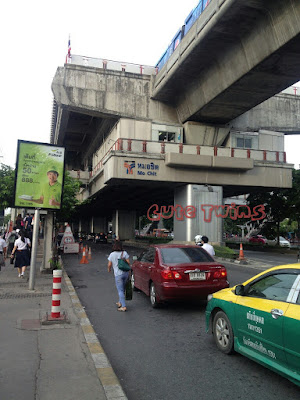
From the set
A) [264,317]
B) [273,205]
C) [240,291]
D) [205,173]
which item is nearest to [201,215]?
[205,173]

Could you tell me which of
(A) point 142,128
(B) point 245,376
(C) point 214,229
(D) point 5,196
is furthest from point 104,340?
(A) point 142,128

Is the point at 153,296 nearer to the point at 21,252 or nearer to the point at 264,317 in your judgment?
the point at 264,317

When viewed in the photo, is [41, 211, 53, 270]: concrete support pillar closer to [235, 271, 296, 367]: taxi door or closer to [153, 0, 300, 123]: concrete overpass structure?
[235, 271, 296, 367]: taxi door

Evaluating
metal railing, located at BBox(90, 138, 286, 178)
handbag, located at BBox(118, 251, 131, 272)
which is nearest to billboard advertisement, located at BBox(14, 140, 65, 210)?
handbag, located at BBox(118, 251, 131, 272)

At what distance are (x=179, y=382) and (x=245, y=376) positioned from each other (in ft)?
2.80

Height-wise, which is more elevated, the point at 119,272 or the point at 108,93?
the point at 108,93

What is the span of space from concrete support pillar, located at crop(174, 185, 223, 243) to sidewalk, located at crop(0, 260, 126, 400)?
68.9ft

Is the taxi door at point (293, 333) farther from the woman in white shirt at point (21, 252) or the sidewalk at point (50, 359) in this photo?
the woman in white shirt at point (21, 252)

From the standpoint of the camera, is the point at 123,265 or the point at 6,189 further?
the point at 6,189

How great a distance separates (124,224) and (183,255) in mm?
41627

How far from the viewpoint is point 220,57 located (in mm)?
21688

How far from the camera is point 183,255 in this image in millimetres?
7996

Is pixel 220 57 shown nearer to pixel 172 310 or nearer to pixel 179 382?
pixel 172 310

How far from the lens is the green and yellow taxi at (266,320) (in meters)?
3.60
